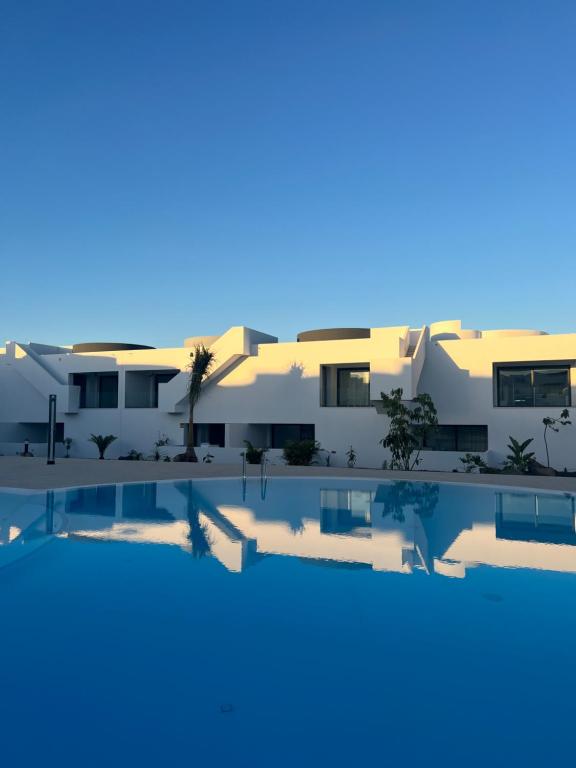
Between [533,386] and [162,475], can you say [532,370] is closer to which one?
[533,386]

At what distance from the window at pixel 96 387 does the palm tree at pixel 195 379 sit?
620 cm

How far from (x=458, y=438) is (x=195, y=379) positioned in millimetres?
12841

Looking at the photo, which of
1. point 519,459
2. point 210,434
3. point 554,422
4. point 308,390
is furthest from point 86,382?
point 554,422

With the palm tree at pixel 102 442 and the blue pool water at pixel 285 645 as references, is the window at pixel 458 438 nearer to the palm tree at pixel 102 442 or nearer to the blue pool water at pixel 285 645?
the blue pool water at pixel 285 645

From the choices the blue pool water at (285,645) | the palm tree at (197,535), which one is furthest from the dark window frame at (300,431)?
the blue pool water at (285,645)

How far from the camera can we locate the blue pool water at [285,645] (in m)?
3.79

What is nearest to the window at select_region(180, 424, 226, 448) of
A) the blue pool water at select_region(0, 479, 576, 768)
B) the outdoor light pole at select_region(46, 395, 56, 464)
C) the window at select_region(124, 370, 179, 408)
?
the window at select_region(124, 370, 179, 408)

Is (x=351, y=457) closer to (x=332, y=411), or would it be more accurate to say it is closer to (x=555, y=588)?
(x=332, y=411)

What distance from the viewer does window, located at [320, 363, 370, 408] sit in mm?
26547

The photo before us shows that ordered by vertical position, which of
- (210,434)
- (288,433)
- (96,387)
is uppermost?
(96,387)

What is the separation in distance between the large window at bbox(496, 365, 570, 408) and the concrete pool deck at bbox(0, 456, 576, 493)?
4.94 meters

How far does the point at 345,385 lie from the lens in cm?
2720

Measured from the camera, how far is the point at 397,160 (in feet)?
72.1

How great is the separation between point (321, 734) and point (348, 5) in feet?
59.4
